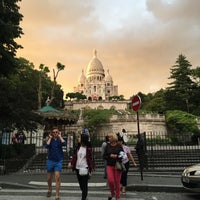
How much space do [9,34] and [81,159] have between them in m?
10.9

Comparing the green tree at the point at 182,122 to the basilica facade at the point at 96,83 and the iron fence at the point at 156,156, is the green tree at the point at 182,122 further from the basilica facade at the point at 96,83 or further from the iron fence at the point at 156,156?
the basilica facade at the point at 96,83

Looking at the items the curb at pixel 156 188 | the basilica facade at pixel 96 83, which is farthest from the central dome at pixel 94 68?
the curb at pixel 156 188

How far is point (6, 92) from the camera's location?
1431 cm

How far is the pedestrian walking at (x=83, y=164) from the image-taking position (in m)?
6.38

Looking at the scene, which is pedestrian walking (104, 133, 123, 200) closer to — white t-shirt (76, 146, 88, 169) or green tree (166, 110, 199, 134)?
white t-shirt (76, 146, 88, 169)

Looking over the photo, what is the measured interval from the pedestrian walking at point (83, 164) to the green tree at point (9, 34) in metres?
10.4

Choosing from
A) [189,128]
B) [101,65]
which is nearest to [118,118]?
[189,128]

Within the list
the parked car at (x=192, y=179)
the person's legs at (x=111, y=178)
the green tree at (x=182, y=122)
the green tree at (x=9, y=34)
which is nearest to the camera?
the person's legs at (x=111, y=178)

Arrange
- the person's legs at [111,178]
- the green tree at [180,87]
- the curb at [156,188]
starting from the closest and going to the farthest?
the person's legs at [111,178] < the curb at [156,188] < the green tree at [180,87]

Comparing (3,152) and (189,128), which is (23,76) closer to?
(189,128)

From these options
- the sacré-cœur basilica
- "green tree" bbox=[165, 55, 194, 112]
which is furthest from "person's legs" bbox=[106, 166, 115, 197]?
the sacré-cœur basilica

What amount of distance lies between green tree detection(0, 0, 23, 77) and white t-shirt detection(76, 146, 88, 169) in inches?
414

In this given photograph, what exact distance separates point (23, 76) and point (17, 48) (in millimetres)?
37418

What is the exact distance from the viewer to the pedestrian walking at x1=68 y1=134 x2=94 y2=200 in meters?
6.38
